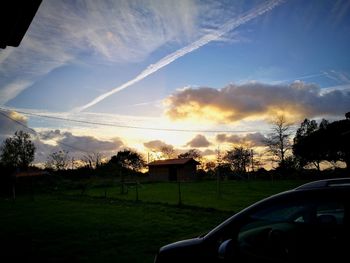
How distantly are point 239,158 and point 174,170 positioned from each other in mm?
16047

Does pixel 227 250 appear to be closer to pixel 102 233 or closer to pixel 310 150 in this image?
pixel 102 233

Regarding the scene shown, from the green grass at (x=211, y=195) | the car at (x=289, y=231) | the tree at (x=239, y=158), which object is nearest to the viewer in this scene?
the car at (x=289, y=231)

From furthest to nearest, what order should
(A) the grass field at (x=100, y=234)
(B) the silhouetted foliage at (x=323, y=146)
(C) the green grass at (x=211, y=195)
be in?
(B) the silhouetted foliage at (x=323, y=146)
(C) the green grass at (x=211, y=195)
(A) the grass field at (x=100, y=234)

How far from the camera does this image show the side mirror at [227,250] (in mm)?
3076

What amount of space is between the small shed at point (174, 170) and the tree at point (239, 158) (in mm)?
11958

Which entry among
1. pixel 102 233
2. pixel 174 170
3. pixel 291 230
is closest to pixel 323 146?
pixel 174 170

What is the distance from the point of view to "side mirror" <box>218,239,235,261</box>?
3.08m

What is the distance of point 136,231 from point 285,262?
8.94m

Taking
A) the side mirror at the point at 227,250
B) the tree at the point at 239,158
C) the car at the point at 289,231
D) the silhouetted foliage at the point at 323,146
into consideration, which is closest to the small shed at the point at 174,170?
the tree at the point at 239,158

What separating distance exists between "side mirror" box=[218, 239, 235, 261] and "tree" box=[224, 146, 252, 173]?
66.4 m

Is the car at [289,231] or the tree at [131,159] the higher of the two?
the tree at [131,159]

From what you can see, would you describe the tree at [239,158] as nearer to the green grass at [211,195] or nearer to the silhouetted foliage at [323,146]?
the silhouetted foliage at [323,146]

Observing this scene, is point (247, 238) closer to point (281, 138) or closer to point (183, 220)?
point (183, 220)

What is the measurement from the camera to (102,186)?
44.5 metres
